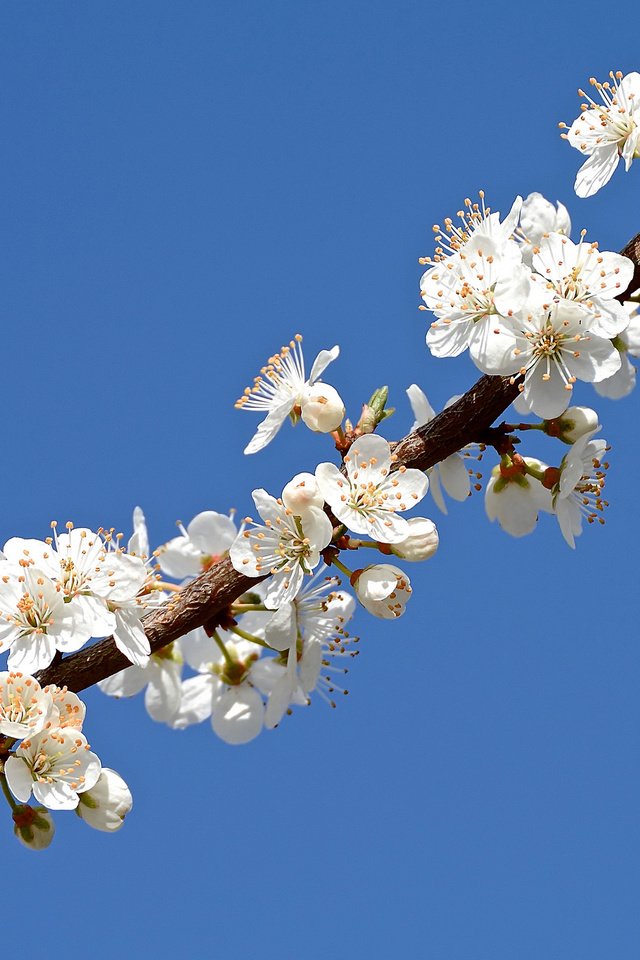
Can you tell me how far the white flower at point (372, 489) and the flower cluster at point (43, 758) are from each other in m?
0.99

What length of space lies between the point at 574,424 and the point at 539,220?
762mm

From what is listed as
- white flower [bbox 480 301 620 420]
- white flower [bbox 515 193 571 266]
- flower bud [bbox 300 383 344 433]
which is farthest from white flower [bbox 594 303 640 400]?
flower bud [bbox 300 383 344 433]

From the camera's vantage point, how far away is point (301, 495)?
3781 mm

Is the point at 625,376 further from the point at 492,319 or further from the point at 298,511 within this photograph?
the point at 298,511

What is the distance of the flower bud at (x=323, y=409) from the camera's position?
4.00 metres

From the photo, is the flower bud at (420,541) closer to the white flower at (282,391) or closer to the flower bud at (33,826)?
the white flower at (282,391)

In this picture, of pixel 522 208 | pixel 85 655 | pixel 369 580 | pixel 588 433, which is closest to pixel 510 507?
pixel 588 433

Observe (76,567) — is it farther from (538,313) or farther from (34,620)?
(538,313)

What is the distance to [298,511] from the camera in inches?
150

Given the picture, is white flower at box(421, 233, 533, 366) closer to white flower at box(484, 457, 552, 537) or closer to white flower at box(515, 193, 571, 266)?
white flower at box(515, 193, 571, 266)

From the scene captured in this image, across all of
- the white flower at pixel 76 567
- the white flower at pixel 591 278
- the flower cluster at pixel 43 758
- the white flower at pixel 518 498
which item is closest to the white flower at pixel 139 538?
the white flower at pixel 76 567

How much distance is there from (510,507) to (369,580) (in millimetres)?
715

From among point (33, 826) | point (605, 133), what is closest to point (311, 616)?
point (33, 826)

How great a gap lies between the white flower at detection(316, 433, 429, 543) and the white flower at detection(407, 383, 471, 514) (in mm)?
236
